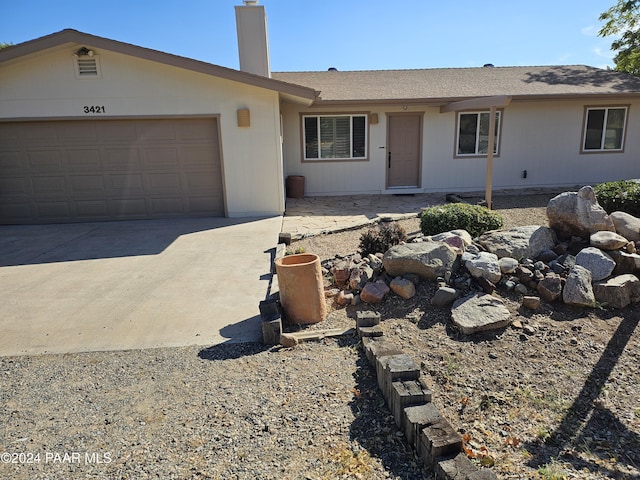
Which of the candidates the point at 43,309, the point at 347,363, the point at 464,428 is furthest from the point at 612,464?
the point at 43,309

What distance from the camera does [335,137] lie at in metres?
11.8

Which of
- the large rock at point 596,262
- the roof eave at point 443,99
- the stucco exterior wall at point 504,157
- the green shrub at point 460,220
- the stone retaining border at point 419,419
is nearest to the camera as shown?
the stone retaining border at point 419,419

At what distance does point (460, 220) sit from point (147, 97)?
6.78 m

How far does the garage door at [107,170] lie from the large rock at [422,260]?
5.79 meters

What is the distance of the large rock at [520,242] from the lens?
4652 millimetres

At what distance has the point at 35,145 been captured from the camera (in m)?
8.91

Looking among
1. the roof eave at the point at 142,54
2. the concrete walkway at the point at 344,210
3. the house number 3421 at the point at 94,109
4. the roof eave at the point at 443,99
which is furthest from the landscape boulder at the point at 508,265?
the house number 3421 at the point at 94,109

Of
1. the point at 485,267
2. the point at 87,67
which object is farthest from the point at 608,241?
the point at 87,67

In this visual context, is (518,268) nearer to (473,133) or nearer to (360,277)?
(360,277)

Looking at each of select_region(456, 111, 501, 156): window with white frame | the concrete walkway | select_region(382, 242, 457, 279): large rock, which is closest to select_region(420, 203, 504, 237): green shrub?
select_region(382, 242, 457, 279): large rock

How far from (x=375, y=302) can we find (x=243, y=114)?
593 cm

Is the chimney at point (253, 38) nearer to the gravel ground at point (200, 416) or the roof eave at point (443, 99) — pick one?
Result: the roof eave at point (443, 99)

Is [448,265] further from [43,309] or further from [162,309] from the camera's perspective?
[43,309]

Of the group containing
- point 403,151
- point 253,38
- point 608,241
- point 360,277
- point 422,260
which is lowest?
point 360,277
